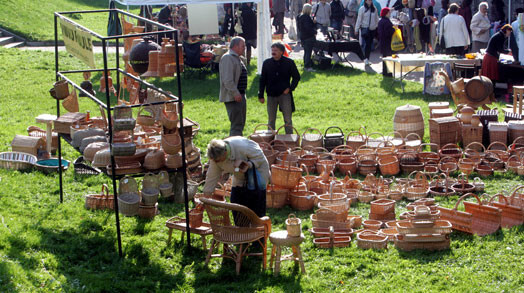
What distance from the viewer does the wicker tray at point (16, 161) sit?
10766mm

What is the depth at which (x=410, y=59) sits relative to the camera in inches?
624

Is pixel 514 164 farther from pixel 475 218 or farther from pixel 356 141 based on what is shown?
pixel 475 218

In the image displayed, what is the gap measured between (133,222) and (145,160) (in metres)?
1.06

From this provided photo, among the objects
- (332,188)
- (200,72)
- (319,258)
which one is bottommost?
(319,258)

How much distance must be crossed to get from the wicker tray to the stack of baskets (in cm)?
599

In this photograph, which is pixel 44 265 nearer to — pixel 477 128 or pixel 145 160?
pixel 145 160

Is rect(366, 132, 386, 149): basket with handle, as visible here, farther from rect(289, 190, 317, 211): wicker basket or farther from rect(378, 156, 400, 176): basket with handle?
rect(289, 190, 317, 211): wicker basket

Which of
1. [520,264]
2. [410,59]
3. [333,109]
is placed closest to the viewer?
[520,264]

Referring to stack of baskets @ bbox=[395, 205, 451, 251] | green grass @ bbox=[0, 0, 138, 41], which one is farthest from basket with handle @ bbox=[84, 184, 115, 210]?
green grass @ bbox=[0, 0, 138, 41]

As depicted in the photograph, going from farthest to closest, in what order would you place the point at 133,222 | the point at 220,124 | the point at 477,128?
the point at 220,124 < the point at 477,128 < the point at 133,222

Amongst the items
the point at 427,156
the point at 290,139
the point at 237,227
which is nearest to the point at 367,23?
the point at 290,139

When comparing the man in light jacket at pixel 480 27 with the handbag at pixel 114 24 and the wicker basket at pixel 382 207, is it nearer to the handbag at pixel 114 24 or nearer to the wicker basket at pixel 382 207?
the handbag at pixel 114 24

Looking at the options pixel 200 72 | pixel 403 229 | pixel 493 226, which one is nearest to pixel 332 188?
pixel 403 229

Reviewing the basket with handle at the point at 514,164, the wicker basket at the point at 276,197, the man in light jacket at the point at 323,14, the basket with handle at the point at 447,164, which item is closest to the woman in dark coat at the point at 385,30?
the man in light jacket at the point at 323,14
